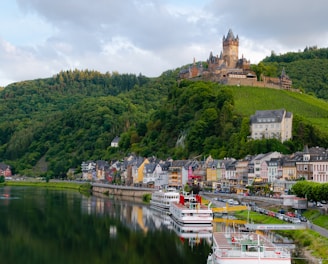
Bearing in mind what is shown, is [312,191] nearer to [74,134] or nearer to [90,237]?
[90,237]

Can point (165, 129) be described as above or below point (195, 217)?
above

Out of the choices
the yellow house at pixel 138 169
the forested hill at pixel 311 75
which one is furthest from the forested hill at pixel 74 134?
the forested hill at pixel 311 75

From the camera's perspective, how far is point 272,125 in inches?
3996

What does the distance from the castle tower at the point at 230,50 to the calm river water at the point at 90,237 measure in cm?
7383

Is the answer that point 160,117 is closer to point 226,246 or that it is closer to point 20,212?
point 20,212

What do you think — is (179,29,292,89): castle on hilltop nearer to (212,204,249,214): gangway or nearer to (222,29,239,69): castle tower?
(222,29,239,69): castle tower

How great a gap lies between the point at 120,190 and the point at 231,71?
153ft

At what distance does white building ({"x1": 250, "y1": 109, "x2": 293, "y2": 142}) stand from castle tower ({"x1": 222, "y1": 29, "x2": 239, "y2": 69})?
149ft

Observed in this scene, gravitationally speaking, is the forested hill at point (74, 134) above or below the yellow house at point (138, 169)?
above

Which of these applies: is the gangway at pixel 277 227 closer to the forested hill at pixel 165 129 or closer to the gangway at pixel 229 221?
the gangway at pixel 229 221

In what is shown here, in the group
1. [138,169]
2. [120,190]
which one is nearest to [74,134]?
[138,169]

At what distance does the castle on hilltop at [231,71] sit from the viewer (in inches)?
5502

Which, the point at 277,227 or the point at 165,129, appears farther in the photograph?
the point at 165,129

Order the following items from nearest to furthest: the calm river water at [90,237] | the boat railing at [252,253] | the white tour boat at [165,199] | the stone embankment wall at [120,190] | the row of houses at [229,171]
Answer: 1. the boat railing at [252,253]
2. the calm river water at [90,237]
3. the white tour boat at [165,199]
4. the row of houses at [229,171]
5. the stone embankment wall at [120,190]
